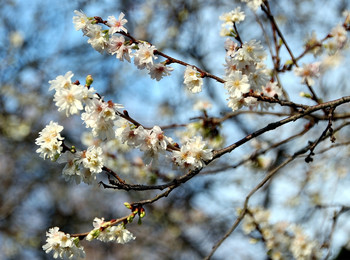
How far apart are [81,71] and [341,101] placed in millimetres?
5074

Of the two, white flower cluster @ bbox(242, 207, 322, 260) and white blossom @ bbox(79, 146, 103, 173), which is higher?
white flower cluster @ bbox(242, 207, 322, 260)

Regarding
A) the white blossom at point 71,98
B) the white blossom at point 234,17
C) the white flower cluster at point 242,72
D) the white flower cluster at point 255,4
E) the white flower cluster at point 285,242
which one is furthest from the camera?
the white flower cluster at point 285,242

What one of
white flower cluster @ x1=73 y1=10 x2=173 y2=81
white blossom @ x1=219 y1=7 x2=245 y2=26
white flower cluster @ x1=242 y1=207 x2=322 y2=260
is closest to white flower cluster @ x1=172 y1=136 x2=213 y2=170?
white flower cluster @ x1=73 y1=10 x2=173 y2=81

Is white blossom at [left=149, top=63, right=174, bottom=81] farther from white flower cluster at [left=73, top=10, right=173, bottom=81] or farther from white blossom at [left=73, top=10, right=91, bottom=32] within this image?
white blossom at [left=73, top=10, right=91, bottom=32]

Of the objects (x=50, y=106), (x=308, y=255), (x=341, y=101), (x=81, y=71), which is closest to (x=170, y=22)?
(x=81, y=71)

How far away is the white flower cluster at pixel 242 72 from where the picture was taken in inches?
71.8

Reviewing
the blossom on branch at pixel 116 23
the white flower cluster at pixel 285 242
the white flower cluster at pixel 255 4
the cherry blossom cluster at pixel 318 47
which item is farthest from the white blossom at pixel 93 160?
the white flower cluster at pixel 285 242

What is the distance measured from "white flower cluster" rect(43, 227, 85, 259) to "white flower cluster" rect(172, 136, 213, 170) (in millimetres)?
598

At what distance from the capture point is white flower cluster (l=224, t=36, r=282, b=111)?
182cm

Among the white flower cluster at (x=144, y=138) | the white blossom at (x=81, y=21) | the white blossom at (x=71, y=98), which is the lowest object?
the white flower cluster at (x=144, y=138)

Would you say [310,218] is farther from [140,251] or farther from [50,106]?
[140,251]

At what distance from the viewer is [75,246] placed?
1782 millimetres

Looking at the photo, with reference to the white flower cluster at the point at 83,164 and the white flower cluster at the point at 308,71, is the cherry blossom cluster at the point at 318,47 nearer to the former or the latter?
the white flower cluster at the point at 308,71

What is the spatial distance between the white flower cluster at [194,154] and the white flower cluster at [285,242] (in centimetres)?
193
